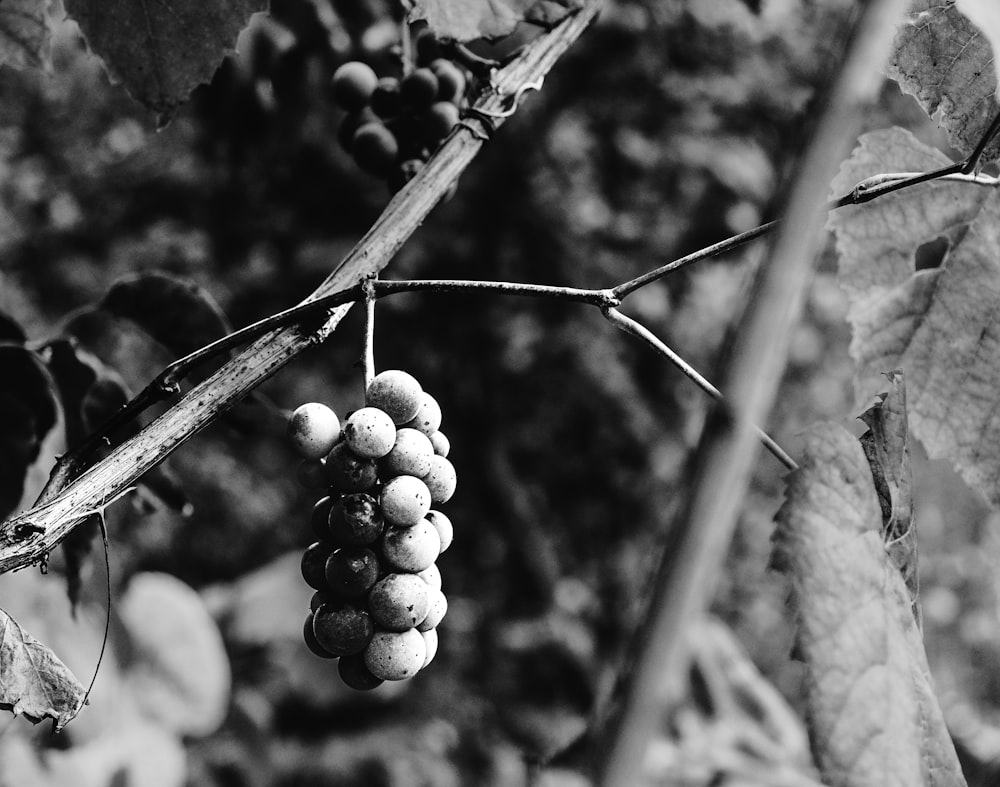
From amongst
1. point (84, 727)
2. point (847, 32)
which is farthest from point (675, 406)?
point (847, 32)

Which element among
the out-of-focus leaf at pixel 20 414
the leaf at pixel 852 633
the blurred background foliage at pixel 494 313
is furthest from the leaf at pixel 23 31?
the blurred background foliage at pixel 494 313

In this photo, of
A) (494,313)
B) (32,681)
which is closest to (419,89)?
(32,681)

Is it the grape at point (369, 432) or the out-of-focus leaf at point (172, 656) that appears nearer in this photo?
the grape at point (369, 432)

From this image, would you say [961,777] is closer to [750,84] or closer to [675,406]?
[675,406]

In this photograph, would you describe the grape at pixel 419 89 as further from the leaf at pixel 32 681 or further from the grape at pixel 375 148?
the leaf at pixel 32 681

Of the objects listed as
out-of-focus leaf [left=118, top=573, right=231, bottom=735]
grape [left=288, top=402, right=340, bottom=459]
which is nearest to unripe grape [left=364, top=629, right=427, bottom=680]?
grape [left=288, top=402, right=340, bottom=459]

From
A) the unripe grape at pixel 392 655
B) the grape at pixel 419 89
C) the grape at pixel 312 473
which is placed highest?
the grape at pixel 419 89
